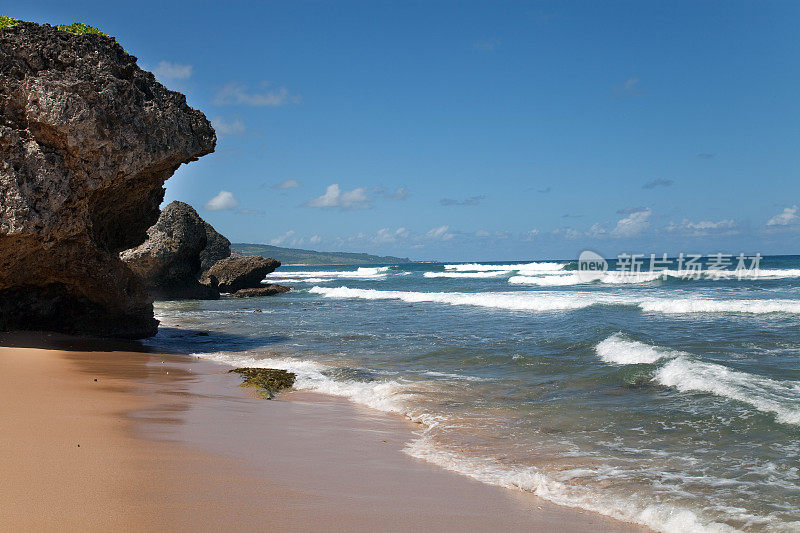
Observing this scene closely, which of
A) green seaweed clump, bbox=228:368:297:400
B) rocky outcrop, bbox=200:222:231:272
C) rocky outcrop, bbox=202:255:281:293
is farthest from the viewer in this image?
rocky outcrop, bbox=200:222:231:272

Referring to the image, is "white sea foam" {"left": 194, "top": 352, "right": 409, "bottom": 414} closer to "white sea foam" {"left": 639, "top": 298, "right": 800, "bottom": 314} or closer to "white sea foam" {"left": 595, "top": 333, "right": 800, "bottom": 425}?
"white sea foam" {"left": 595, "top": 333, "right": 800, "bottom": 425}

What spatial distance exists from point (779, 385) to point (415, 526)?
6072 mm

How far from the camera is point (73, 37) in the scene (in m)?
9.35

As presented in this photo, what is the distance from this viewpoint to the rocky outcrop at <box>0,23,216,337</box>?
344 inches

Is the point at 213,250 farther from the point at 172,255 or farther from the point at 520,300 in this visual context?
the point at 520,300

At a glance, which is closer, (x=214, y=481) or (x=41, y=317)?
(x=214, y=481)

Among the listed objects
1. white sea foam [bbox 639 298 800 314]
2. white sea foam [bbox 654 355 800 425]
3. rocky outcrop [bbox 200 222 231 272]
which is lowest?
white sea foam [bbox 654 355 800 425]

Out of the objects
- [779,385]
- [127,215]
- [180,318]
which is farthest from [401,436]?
[180,318]

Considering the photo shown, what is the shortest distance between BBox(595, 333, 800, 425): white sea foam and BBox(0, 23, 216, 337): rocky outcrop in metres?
8.56

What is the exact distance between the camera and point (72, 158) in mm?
9133

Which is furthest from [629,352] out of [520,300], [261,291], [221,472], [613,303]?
[261,291]

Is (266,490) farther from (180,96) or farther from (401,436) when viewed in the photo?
(180,96)

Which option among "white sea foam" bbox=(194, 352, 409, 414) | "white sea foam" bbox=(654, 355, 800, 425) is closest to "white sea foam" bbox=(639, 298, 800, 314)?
"white sea foam" bbox=(654, 355, 800, 425)

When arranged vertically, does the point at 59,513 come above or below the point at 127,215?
below
